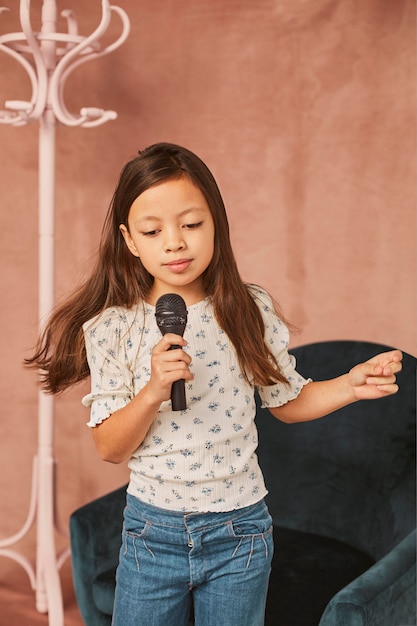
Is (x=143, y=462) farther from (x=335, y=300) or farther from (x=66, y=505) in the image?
(x=66, y=505)

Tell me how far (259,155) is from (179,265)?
1713 mm

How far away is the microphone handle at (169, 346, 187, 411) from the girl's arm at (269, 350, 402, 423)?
407 millimetres

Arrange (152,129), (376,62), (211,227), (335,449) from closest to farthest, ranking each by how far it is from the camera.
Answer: (211,227)
(335,449)
(376,62)
(152,129)

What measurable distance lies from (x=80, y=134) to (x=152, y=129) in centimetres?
27

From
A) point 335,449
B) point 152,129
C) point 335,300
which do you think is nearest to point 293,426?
point 335,449

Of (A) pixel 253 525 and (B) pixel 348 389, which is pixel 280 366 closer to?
(B) pixel 348 389

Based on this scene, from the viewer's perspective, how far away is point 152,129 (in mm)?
3326

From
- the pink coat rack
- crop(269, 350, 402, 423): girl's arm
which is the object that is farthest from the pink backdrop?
crop(269, 350, 402, 423): girl's arm

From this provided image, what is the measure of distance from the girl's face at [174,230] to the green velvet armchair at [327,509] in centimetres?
86

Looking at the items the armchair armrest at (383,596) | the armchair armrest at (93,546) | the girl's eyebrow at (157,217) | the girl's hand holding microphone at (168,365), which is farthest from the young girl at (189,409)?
the armchair armrest at (93,546)

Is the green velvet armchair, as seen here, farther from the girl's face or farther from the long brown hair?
the girl's face

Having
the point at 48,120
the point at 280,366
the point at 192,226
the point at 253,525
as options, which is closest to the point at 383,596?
the point at 253,525

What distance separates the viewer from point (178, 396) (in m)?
1.50

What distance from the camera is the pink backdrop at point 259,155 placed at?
3.13m
